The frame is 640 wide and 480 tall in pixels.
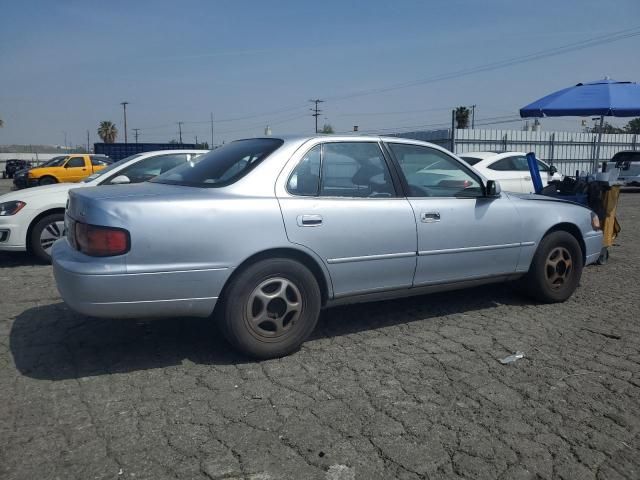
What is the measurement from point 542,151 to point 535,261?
20040 millimetres

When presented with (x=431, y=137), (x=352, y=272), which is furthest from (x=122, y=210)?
(x=431, y=137)

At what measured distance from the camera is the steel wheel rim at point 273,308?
3572 millimetres

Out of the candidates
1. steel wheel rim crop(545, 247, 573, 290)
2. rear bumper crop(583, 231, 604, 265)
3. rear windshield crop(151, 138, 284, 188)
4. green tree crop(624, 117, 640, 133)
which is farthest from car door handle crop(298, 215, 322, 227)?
green tree crop(624, 117, 640, 133)

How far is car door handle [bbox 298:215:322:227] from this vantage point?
12.0 ft

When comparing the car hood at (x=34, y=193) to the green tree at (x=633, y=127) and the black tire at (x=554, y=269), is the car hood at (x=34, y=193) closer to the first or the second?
the black tire at (x=554, y=269)

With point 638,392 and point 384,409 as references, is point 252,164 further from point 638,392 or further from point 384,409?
point 638,392

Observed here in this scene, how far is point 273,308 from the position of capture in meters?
3.64

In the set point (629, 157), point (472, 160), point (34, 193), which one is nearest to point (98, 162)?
point (472, 160)

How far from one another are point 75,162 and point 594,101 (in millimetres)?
19085

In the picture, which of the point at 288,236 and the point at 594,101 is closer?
the point at 288,236

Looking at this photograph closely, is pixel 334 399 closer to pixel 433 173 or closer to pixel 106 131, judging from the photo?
pixel 433 173

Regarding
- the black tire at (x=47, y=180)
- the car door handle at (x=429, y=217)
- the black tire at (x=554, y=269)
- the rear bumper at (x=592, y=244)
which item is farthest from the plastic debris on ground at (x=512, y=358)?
the black tire at (x=47, y=180)

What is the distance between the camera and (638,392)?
330 centimetres

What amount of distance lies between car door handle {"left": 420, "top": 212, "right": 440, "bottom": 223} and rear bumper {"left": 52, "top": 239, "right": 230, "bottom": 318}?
5.24ft
